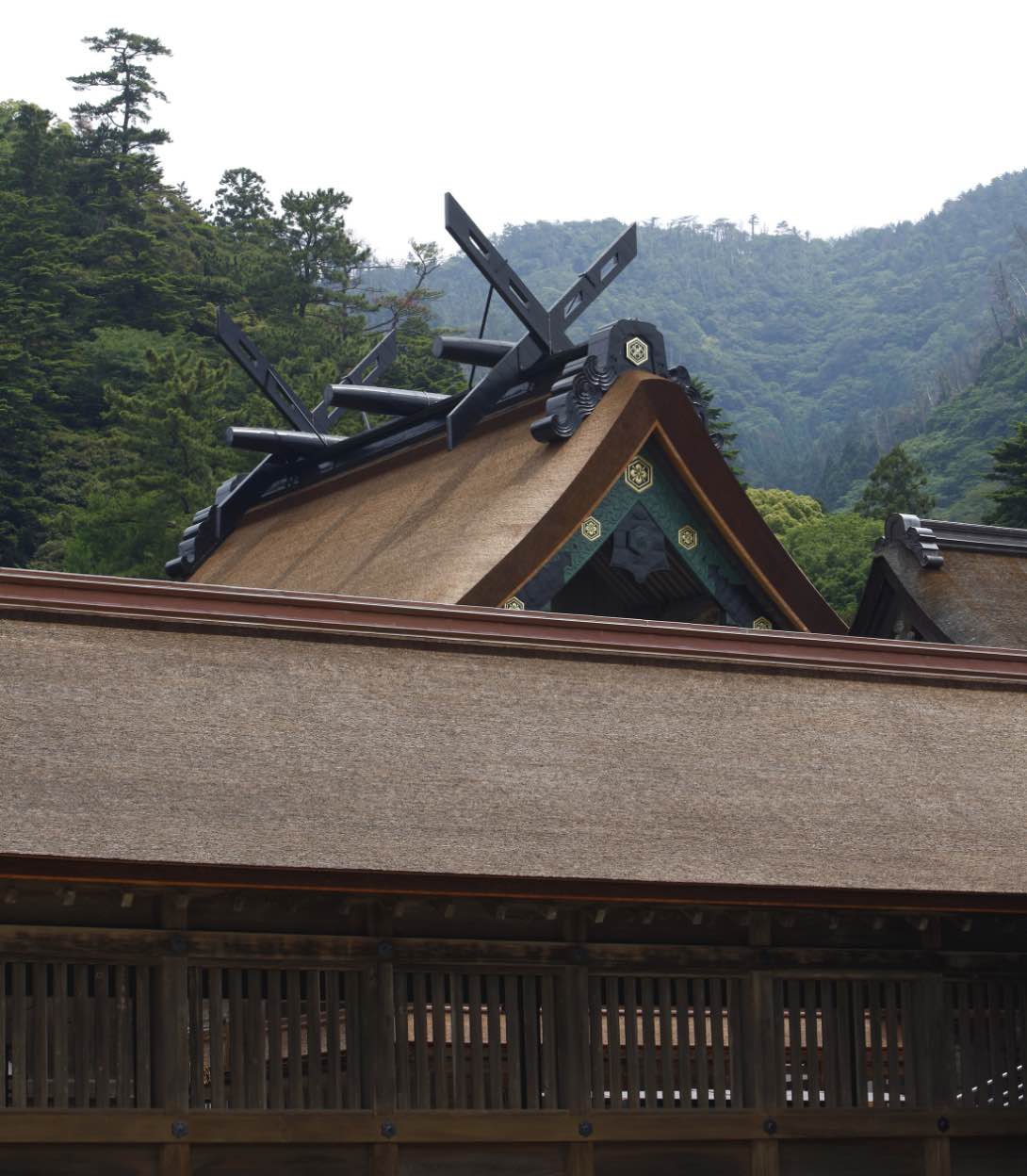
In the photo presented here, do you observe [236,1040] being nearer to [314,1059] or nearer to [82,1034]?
[314,1059]

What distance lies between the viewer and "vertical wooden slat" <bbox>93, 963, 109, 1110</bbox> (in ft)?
31.3

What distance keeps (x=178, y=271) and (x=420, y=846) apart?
4642 cm

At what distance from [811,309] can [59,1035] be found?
120m

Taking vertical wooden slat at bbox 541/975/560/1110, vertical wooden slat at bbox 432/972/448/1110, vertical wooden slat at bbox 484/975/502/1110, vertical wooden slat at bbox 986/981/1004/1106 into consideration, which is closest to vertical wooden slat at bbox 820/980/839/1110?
vertical wooden slat at bbox 986/981/1004/1106

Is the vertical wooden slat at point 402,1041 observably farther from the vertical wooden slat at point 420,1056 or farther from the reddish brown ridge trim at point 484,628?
the reddish brown ridge trim at point 484,628

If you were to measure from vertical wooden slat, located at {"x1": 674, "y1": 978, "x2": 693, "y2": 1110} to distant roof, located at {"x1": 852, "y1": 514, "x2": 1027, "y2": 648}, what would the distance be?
8580 millimetres

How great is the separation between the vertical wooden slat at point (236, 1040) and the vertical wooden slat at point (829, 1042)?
3.24m

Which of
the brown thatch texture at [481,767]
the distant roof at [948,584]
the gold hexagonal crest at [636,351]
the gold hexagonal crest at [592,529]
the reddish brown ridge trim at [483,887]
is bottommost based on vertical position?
the reddish brown ridge trim at [483,887]

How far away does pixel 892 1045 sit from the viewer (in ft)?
37.8

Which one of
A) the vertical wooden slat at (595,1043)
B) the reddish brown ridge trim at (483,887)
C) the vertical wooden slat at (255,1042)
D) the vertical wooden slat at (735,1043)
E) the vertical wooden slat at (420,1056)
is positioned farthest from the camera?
the vertical wooden slat at (735,1043)

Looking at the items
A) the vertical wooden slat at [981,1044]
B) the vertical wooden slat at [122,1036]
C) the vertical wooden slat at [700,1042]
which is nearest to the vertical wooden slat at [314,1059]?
the vertical wooden slat at [122,1036]

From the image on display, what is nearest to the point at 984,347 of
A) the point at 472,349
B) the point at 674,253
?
the point at 674,253

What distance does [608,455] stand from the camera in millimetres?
15133

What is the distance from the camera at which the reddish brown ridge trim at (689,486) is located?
1467cm
